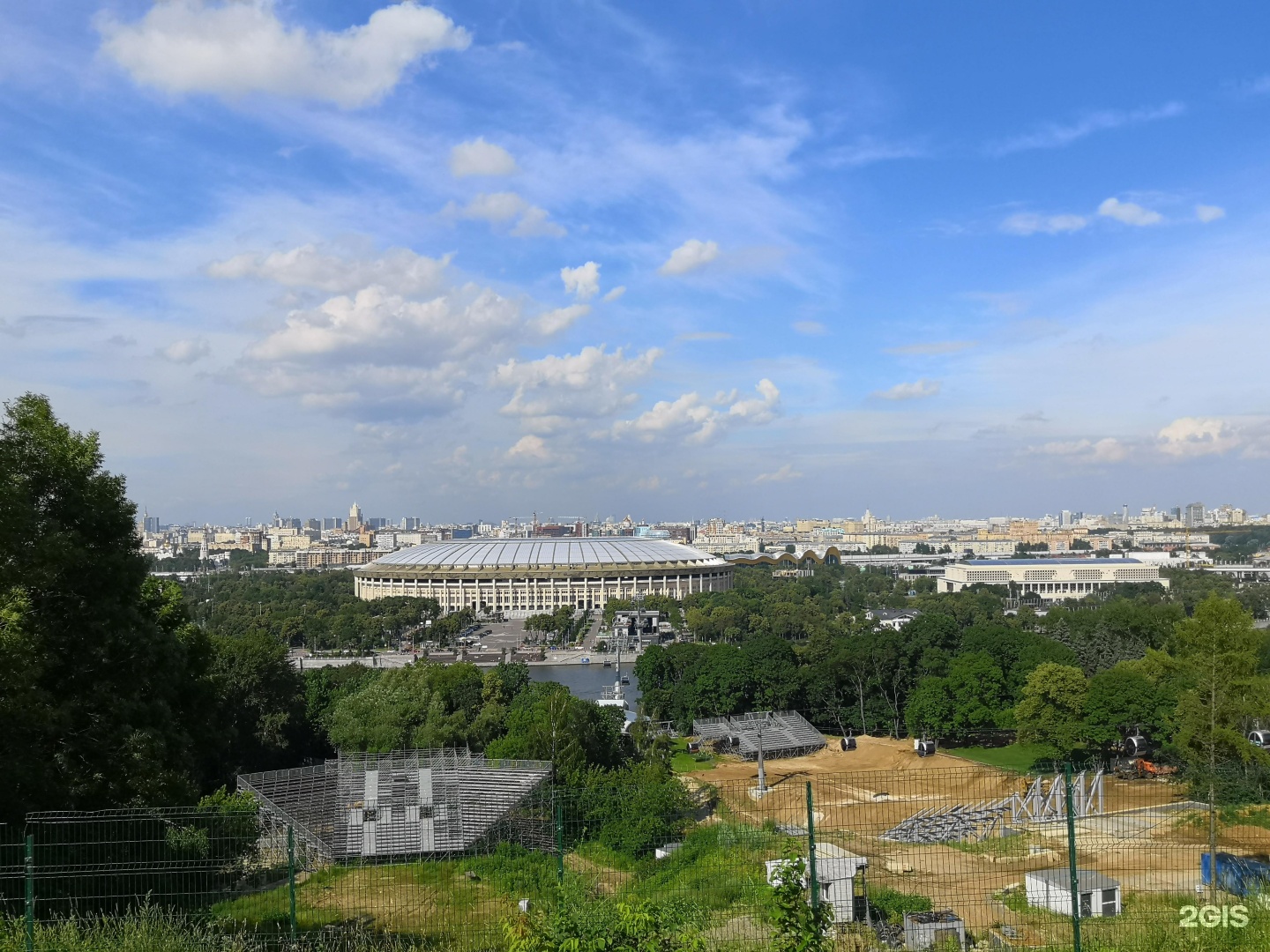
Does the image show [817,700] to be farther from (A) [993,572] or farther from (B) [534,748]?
(A) [993,572]

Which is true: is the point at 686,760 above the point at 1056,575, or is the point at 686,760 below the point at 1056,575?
below

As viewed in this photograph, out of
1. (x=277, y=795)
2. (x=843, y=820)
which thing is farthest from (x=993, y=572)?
(x=277, y=795)

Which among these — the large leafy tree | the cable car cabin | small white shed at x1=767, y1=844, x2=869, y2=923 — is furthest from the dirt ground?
the large leafy tree

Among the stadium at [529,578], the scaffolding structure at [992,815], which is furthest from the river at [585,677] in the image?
the stadium at [529,578]

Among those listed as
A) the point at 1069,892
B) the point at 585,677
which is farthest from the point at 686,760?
the point at 585,677

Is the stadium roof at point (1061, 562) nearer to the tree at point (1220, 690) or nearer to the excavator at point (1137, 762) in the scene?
the excavator at point (1137, 762)

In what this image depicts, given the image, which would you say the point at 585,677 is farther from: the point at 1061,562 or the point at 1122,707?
the point at 1061,562

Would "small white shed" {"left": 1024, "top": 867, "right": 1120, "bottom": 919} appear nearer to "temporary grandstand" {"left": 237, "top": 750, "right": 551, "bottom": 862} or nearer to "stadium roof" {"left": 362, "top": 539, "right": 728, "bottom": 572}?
"temporary grandstand" {"left": 237, "top": 750, "right": 551, "bottom": 862}
